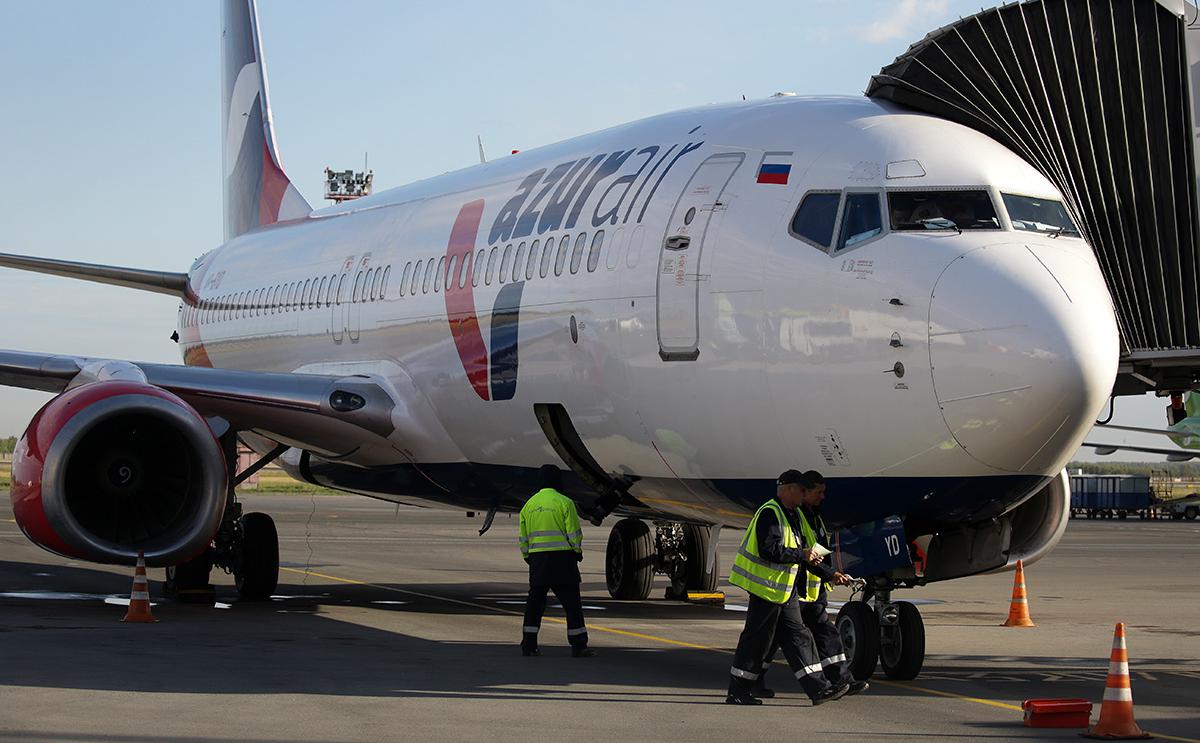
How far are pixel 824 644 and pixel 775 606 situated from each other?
469 millimetres

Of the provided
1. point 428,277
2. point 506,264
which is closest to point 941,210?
point 506,264

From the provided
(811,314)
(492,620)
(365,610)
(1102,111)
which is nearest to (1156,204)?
(1102,111)

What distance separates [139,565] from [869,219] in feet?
23.1

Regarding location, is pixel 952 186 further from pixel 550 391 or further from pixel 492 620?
pixel 492 620

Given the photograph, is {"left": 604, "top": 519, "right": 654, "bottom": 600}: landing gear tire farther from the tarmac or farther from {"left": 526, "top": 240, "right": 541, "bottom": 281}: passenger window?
{"left": 526, "top": 240, "right": 541, "bottom": 281}: passenger window

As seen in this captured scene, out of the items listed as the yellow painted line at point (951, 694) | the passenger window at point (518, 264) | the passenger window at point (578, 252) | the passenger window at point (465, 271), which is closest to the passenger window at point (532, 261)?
the passenger window at point (518, 264)

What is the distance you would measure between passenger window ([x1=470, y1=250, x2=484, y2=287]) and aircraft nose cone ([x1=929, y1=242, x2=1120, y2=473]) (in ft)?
18.4

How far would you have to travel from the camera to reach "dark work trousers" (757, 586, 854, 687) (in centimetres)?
996

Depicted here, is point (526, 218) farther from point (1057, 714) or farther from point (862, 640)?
point (1057, 714)

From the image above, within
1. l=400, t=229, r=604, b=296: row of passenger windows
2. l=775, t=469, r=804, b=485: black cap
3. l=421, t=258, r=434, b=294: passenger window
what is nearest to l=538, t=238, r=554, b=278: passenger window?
l=400, t=229, r=604, b=296: row of passenger windows

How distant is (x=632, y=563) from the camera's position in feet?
60.9

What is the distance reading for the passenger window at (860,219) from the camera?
34.0 ft

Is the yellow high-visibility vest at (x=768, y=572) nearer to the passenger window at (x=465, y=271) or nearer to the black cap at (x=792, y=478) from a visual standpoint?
the black cap at (x=792, y=478)

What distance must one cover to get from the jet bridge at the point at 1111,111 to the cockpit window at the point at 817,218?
4.43 feet
